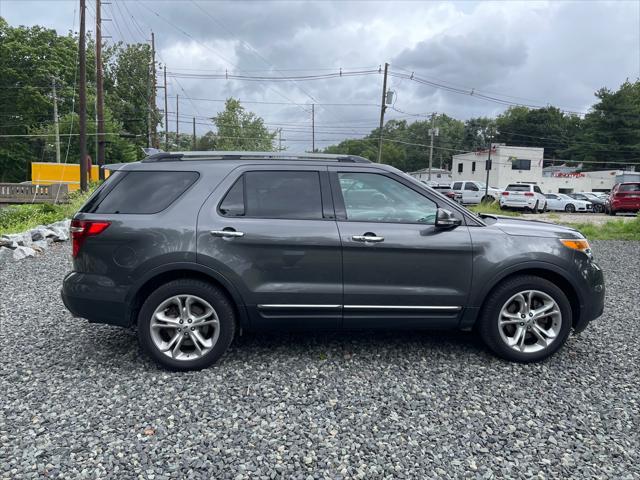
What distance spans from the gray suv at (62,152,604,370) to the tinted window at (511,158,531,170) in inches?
2163

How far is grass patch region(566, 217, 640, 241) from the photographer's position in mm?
Answer: 14359

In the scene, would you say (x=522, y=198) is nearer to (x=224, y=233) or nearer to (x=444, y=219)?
(x=444, y=219)

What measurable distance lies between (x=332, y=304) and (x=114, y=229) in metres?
1.82

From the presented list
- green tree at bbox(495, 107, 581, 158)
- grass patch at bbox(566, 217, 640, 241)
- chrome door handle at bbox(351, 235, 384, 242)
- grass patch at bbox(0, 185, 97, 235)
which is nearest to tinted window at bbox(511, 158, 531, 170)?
green tree at bbox(495, 107, 581, 158)

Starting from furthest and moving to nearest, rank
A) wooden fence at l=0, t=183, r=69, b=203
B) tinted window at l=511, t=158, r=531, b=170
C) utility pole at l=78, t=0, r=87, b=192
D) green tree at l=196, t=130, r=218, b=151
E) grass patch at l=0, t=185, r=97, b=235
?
green tree at l=196, t=130, r=218, b=151 → tinted window at l=511, t=158, r=531, b=170 → wooden fence at l=0, t=183, r=69, b=203 → utility pole at l=78, t=0, r=87, b=192 → grass patch at l=0, t=185, r=97, b=235

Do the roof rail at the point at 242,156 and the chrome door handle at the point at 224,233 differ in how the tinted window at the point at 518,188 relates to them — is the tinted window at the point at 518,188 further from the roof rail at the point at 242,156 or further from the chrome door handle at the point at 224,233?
the chrome door handle at the point at 224,233

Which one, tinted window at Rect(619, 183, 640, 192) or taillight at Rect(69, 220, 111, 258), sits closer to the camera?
taillight at Rect(69, 220, 111, 258)

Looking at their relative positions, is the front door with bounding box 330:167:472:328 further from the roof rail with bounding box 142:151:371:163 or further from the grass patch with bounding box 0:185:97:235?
the grass patch with bounding box 0:185:97:235

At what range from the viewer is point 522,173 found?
55.4 meters

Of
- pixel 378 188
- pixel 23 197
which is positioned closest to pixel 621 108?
pixel 23 197

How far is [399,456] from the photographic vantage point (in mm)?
2781

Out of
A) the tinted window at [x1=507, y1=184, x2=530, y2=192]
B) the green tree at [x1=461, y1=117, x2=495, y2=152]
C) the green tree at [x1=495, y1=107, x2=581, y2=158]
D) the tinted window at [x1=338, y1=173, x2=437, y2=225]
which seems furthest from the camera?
the green tree at [x1=461, y1=117, x2=495, y2=152]

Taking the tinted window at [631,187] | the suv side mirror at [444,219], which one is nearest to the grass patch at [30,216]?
the suv side mirror at [444,219]

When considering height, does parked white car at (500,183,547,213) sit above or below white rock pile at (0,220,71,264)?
above
